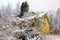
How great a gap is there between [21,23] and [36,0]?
68 centimetres

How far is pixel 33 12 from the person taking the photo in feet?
7.47

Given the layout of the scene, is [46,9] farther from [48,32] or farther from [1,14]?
[1,14]

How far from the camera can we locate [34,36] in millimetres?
1813

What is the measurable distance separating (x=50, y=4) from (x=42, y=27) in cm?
66

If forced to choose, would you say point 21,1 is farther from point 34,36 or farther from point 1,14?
point 34,36

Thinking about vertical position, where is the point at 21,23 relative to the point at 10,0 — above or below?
below

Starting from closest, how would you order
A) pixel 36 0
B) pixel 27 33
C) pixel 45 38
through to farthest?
→ 1. pixel 27 33
2. pixel 45 38
3. pixel 36 0

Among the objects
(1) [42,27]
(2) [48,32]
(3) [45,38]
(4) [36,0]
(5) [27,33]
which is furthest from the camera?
(4) [36,0]

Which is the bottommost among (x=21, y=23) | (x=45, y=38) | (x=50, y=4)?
(x=45, y=38)

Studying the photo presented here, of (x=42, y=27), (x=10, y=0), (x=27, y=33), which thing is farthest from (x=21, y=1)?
(x=27, y=33)

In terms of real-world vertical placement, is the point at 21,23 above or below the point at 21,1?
below

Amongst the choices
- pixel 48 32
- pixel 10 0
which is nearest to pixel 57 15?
pixel 48 32

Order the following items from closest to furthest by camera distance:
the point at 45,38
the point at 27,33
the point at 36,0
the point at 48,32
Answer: the point at 27,33
the point at 45,38
the point at 48,32
the point at 36,0

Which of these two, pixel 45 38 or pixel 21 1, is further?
pixel 21 1
